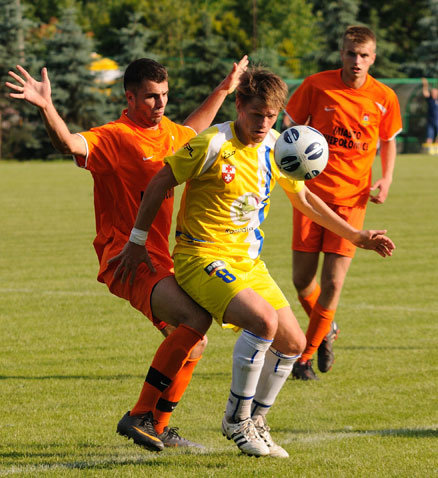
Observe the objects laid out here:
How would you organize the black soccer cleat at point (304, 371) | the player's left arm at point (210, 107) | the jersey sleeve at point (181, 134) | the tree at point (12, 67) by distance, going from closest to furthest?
the jersey sleeve at point (181, 134) < the player's left arm at point (210, 107) < the black soccer cleat at point (304, 371) < the tree at point (12, 67)

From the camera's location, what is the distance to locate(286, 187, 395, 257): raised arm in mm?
5430

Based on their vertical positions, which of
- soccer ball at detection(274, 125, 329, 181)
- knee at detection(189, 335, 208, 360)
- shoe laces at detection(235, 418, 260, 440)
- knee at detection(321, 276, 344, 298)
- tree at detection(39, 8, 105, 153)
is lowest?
tree at detection(39, 8, 105, 153)

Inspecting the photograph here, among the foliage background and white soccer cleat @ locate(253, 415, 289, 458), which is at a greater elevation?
white soccer cleat @ locate(253, 415, 289, 458)

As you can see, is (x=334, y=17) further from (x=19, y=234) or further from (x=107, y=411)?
(x=107, y=411)

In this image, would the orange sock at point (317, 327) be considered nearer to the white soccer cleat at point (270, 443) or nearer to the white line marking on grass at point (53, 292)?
the white soccer cleat at point (270, 443)

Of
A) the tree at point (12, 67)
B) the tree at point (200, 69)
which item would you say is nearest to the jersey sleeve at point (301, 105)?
the tree at point (12, 67)

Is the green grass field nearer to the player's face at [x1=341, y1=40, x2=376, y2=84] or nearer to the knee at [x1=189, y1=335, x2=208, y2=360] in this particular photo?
the knee at [x1=189, y1=335, x2=208, y2=360]

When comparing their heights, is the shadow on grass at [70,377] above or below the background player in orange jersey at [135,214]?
below

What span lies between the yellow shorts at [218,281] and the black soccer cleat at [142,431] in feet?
2.21

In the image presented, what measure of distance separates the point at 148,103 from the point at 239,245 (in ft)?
3.46

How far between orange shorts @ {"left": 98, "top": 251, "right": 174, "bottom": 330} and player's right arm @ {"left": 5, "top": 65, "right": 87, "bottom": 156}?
0.71 metres

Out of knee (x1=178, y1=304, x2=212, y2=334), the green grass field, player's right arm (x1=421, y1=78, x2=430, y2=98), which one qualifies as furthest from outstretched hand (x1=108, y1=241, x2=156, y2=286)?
player's right arm (x1=421, y1=78, x2=430, y2=98)

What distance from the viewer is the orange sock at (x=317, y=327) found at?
287 inches

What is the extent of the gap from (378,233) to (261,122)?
3.42 ft
